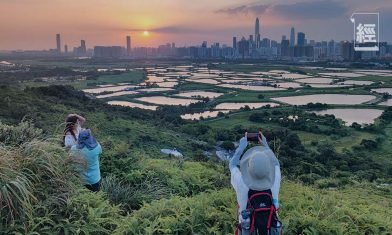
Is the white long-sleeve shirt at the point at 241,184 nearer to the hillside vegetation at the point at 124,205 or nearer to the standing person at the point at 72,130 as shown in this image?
the hillside vegetation at the point at 124,205

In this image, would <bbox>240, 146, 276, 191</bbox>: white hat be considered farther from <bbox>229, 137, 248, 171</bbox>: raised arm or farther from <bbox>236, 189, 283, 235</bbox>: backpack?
<bbox>229, 137, 248, 171</bbox>: raised arm

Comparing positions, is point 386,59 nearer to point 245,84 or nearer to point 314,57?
point 314,57

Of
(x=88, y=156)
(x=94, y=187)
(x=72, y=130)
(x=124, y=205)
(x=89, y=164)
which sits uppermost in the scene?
(x=72, y=130)

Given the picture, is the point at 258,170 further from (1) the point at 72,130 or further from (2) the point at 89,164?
(1) the point at 72,130

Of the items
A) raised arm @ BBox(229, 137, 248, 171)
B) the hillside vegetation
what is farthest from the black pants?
raised arm @ BBox(229, 137, 248, 171)

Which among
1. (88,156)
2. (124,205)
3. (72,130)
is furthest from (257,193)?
(72,130)

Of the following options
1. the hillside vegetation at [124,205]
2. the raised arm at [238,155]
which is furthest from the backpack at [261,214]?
the hillside vegetation at [124,205]

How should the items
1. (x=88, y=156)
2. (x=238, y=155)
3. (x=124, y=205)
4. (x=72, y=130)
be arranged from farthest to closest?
(x=72, y=130) → (x=88, y=156) → (x=124, y=205) → (x=238, y=155)
